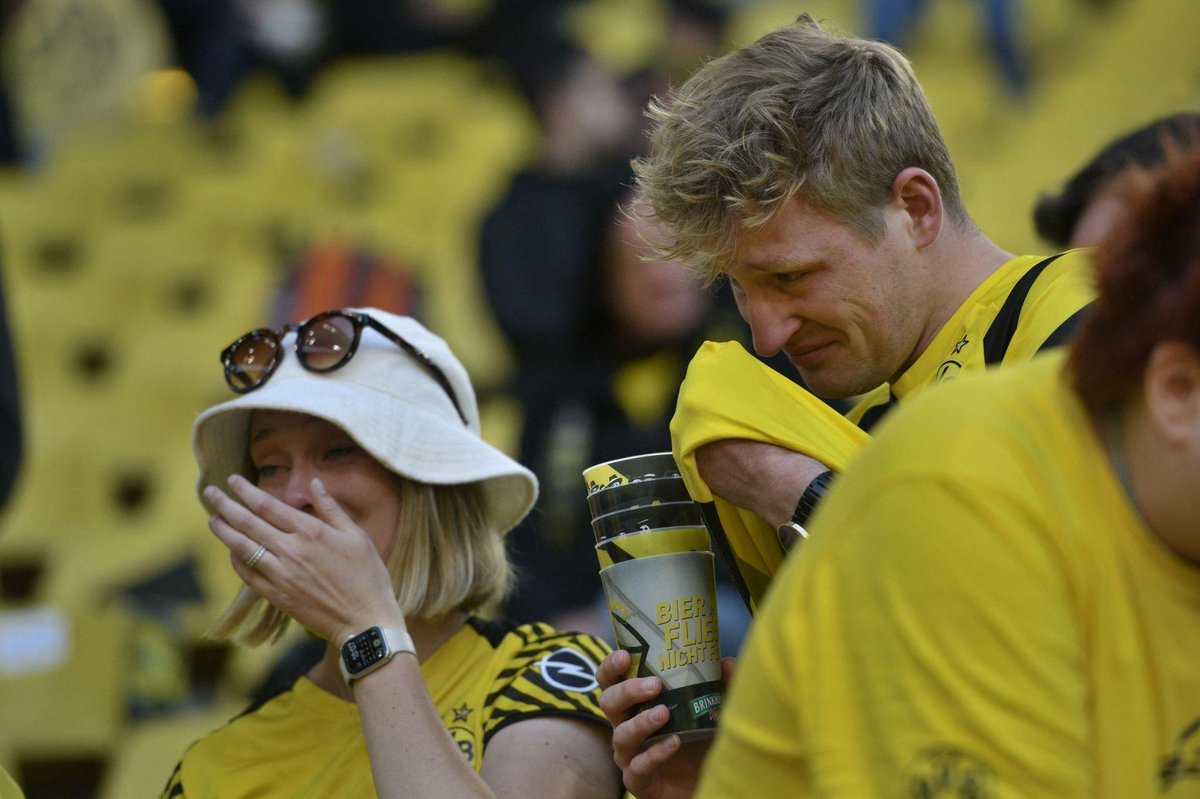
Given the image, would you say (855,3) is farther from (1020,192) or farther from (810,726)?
(810,726)

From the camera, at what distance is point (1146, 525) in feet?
2.95

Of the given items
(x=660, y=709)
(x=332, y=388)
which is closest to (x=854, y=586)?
(x=660, y=709)

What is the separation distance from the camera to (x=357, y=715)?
1.84 m

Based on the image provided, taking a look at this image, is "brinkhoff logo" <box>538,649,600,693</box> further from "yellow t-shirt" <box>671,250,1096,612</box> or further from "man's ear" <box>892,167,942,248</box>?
"man's ear" <box>892,167,942,248</box>

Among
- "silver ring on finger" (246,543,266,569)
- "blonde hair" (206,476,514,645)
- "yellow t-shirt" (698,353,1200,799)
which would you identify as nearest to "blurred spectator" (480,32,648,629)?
"blonde hair" (206,476,514,645)

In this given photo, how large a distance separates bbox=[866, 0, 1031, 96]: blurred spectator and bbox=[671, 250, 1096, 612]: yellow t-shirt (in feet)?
15.4

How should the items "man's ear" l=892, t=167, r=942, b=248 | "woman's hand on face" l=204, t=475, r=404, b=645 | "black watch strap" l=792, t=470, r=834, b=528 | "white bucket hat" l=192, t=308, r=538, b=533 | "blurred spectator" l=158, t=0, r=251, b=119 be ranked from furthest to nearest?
"blurred spectator" l=158, t=0, r=251, b=119 → "white bucket hat" l=192, t=308, r=538, b=533 → "woman's hand on face" l=204, t=475, r=404, b=645 → "man's ear" l=892, t=167, r=942, b=248 → "black watch strap" l=792, t=470, r=834, b=528

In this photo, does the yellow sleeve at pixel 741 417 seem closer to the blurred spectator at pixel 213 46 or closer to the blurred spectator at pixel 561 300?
the blurred spectator at pixel 561 300

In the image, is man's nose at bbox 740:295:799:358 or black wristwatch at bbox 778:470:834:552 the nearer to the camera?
black wristwatch at bbox 778:470:834:552

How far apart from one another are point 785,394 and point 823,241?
0.62 ft

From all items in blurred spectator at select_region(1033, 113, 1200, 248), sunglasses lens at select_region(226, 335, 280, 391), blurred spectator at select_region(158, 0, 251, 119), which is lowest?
sunglasses lens at select_region(226, 335, 280, 391)

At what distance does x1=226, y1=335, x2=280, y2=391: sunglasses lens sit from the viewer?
1945 mm

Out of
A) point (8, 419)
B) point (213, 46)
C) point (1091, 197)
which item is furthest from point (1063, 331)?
point (213, 46)

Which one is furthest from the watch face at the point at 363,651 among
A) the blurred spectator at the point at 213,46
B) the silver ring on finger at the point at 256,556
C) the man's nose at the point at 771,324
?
the blurred spectator at the point at 213,46
